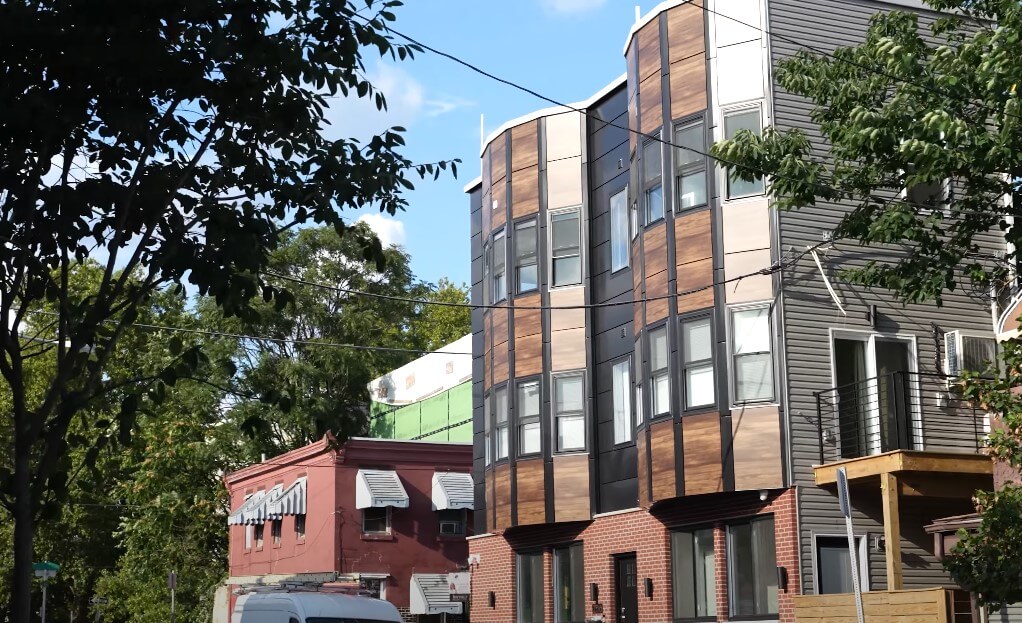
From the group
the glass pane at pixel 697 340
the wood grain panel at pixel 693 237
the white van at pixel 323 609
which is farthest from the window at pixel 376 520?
the white van at pixel 323 609

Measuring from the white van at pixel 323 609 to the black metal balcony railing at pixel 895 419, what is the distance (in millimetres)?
7661

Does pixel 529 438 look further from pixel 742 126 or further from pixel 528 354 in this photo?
pixel 742 126

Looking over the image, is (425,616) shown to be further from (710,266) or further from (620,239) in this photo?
(710,266)

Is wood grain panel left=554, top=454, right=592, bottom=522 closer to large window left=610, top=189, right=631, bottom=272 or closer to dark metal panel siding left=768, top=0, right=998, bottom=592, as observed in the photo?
large window left=610, top=189, right=631, bottom=272

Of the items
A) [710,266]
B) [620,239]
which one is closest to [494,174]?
[620,239]

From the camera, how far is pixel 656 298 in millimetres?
24703

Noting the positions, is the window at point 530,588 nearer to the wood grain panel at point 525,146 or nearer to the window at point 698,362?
the window at point 698,362

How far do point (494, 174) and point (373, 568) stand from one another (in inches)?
543

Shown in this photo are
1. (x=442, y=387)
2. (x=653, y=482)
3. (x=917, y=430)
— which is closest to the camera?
(x=917, y=430)

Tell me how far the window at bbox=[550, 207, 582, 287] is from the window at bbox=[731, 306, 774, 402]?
6.19 metres

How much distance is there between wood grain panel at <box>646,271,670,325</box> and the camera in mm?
24453

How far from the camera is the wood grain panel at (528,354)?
29016 mm

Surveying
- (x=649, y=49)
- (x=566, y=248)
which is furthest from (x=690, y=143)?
(x=566, y=248)

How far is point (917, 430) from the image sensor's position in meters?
22.8
